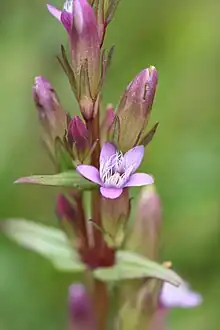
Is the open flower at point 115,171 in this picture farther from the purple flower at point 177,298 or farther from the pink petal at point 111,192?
the purple flower at point 177,298

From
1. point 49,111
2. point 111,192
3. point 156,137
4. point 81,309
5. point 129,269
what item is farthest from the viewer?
point 156,137

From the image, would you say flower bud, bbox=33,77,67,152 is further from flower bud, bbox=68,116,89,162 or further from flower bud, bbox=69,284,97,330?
flower bud, bbox=69,284,97,330

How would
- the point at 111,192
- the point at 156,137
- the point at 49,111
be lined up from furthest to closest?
the point at 156,137
the point at 49,111
the point at 111,192

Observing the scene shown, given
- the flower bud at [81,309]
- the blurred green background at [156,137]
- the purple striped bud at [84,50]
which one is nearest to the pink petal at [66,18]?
the purple striped bud at [84,50]

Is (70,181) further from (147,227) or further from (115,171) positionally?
(147,227)

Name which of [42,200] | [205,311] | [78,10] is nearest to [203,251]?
[205,311]

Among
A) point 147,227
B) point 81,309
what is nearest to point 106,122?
point 147,227

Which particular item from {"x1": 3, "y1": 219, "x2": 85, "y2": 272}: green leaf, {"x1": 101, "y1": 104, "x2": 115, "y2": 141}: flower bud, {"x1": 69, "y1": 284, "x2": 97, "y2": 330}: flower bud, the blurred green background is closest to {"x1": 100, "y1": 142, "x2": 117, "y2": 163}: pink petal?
{"x1": 101, "y1": 104, "x2": 115, "y2": 141}: flower bud
